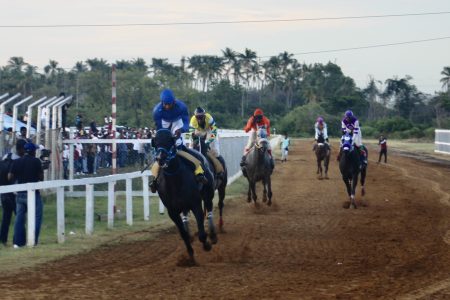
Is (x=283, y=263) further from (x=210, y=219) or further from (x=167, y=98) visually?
(x=167, y=98)

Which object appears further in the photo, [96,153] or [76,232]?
[96,153]

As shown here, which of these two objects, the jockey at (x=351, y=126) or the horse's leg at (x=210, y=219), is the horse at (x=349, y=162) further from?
the horse's leg at (x=210, y=219)

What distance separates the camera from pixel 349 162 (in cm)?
2183

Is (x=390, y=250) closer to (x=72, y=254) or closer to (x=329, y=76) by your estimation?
(x=72, y=254)

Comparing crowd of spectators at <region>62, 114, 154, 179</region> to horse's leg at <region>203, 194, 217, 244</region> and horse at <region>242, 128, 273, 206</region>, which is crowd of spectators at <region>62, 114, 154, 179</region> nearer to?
horse at <region>242, 128, 273, 206</region>

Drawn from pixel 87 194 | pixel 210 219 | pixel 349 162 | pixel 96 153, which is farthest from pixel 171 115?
pixel 96 153

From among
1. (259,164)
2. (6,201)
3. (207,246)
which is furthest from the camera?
(259,164)

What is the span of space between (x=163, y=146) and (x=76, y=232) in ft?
17.0

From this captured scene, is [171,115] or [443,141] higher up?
[171,115]

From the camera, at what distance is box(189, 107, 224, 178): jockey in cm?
1582

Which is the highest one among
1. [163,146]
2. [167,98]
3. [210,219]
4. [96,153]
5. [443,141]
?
[167,98]

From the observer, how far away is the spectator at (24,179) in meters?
14.2

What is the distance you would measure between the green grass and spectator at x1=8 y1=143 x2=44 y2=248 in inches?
10.6

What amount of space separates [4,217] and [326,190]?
14.2 meters
